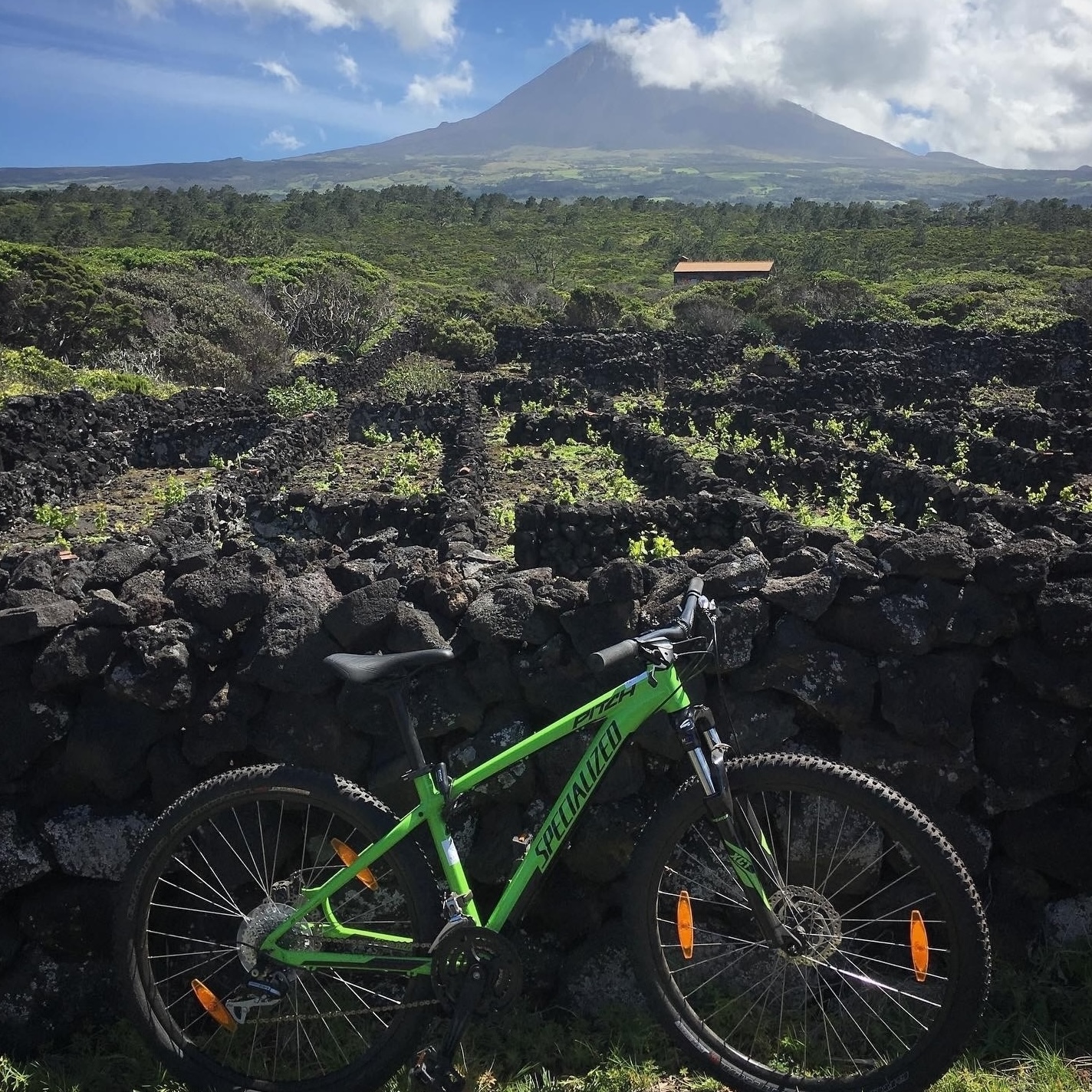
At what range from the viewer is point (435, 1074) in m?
2.68

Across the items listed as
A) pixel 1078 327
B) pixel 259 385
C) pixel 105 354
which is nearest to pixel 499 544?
pixel 259 385

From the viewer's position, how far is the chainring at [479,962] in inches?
107

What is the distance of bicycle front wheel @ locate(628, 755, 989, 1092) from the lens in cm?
257

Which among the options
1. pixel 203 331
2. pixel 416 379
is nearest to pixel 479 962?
pixel 416 379

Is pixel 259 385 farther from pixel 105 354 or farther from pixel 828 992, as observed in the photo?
pixel 828 992

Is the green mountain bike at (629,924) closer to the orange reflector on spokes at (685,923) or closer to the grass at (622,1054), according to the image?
the orange reflector on spokes at (685,923)

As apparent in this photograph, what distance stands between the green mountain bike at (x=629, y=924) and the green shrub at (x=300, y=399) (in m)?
17.8

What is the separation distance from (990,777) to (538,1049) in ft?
6.16

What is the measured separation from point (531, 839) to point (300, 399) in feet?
66.4

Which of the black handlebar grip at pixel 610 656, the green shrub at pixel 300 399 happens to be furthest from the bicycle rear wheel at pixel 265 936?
the green shrub at pixel 300 399

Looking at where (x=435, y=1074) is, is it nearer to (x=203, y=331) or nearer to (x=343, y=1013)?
(x=343, y=1013)

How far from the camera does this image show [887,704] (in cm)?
338

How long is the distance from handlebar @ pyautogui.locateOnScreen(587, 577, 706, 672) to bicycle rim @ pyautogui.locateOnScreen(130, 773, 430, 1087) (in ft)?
2.94

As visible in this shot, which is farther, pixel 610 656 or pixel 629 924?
pixel 629 924
